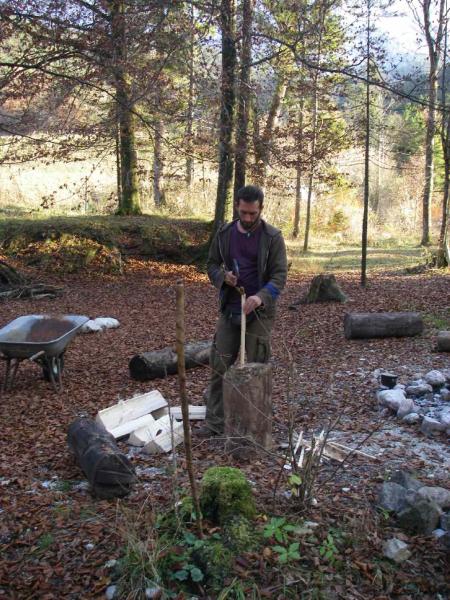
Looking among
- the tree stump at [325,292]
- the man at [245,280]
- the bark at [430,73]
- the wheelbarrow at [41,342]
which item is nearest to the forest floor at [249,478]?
the wheelbarrow at [41,342]

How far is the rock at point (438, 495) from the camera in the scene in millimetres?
3293

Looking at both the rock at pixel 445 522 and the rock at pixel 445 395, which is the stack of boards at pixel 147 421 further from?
the rock at pixel 445 395

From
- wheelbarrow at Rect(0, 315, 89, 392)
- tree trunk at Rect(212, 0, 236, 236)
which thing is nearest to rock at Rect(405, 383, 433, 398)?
wheelbarrow at Rect(0, 315, 89, 392)

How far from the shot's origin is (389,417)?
512 cm

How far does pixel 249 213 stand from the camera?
13.8 feet

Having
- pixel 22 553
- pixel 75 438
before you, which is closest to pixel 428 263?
pixel 75 438

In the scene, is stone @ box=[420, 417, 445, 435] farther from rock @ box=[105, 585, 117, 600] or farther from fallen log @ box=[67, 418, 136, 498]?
rock @ box=[105, 585, 117, 600]

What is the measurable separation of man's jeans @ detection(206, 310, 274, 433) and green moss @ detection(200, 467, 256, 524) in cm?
133

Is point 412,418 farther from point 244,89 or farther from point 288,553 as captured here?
point 244,89

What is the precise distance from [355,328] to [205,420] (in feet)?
12.9

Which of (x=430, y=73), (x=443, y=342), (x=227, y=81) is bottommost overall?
(x=443, y=342)

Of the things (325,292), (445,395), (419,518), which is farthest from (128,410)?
(325,292)

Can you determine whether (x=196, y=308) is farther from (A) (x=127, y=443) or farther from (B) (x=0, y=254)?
(A) (x=127, y=443)

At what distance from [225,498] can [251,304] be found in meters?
1.51
